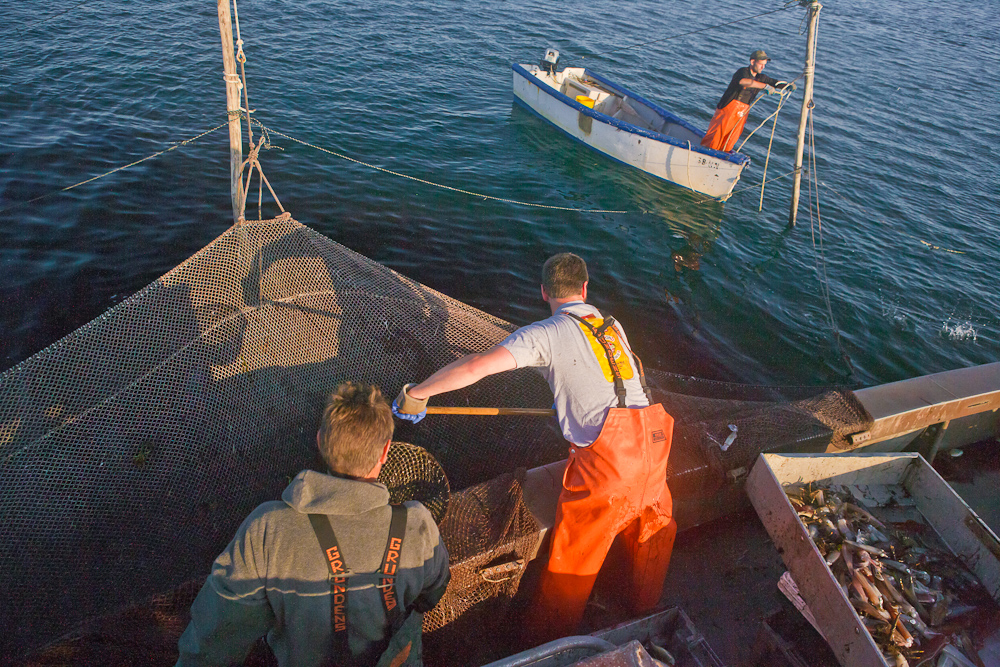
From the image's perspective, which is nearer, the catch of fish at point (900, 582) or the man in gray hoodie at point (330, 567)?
the man in gray hoodie at point (330, 567)

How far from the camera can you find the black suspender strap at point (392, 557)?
2.08m

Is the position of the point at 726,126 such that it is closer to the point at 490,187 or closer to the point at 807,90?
the point at 807,90

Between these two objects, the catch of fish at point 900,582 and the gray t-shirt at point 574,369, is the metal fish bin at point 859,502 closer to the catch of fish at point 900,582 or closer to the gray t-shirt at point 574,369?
the catch of fish at point 900,582

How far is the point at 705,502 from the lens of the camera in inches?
174

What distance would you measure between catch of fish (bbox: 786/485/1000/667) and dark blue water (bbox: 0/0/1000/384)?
396cm

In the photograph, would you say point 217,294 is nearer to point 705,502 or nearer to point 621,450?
point 621,450

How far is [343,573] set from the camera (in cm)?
202

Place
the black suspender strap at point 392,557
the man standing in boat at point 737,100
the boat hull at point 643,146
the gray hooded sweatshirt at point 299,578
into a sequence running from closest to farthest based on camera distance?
the gray hooded sweatshirt at point 299,578 < the black suspender strap at point 392,557 < the man standing in boat at point 737,100 < the boat hull at point 643,146

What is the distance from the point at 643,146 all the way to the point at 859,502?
9.84 m

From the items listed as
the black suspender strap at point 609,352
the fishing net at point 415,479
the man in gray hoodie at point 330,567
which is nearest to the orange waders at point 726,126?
the black suspender strap at point 609,352

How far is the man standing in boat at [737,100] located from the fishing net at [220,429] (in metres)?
8.07

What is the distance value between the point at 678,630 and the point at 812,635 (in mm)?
861

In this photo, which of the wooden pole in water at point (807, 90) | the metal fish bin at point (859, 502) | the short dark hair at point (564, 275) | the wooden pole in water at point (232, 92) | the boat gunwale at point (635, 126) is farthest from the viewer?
the boat gunwale at point (635, 126)

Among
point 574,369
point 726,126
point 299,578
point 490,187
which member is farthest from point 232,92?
point 726,126
